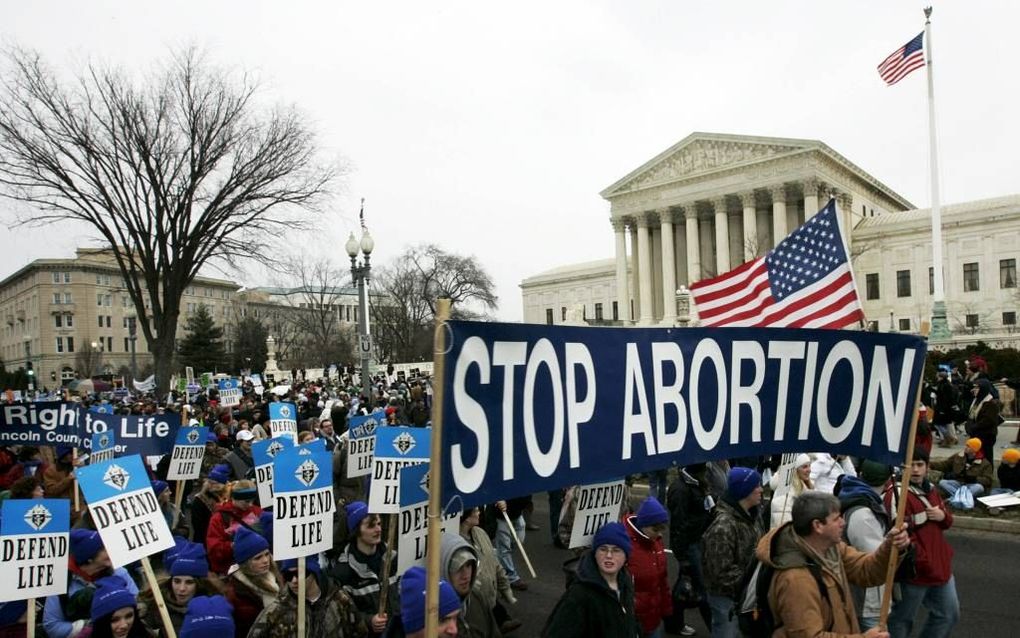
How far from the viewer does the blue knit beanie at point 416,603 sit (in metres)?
3.09

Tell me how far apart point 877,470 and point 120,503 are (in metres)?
5.55

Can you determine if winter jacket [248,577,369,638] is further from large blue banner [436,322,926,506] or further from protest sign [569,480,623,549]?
large blue banner [436,322,926,506]

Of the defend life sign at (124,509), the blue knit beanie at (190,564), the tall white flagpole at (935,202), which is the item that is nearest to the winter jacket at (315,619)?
the blue knit beanie at (190,564)

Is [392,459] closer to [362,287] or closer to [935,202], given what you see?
[362,287]

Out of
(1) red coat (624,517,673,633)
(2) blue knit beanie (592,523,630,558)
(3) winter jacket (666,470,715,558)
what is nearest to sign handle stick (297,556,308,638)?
(2) blue knit beanie (592,523,630,558)

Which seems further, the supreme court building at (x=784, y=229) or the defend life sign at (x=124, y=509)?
the supreme court building at (x=784, y=229)

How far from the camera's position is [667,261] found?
225ft

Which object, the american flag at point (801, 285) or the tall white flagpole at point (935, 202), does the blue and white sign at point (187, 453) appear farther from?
the tall white flagpole at point (935, 202)

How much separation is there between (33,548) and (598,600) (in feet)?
10.5

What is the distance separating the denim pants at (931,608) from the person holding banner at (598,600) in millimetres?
2249

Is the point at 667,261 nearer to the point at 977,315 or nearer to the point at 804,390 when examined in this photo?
the point at 977,315

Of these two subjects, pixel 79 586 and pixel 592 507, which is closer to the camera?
pixel 79 586

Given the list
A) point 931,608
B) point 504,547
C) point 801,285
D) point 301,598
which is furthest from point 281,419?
point 931,608

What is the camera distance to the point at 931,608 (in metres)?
4.96
